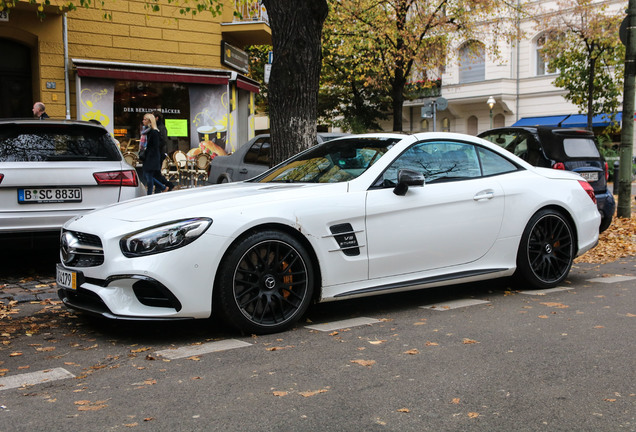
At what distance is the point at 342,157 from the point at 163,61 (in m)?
13.1

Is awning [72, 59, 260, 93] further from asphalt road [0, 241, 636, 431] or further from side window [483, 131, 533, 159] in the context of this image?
asphalt road [0, 241, 636, 431]

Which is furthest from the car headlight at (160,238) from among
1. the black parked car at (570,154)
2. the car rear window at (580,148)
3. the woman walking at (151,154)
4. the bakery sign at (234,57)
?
the bakery sign at (234,57)

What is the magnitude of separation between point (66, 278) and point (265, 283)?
1449 mm

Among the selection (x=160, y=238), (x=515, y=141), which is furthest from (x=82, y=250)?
(x=515, y=141)

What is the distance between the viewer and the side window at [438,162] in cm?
589

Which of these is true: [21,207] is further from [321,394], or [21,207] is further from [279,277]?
[321,394]

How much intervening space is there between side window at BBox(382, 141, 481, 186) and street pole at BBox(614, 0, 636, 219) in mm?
7313

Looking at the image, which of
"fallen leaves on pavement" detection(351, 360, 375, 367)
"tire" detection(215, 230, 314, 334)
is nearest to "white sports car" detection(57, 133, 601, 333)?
"tire" detection(215, 230, 314, 334)

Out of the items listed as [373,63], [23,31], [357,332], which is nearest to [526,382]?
[357,332]

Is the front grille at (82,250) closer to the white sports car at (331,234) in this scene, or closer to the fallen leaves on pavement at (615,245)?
the white sports car at (331,234)

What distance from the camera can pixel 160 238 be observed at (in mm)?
4758

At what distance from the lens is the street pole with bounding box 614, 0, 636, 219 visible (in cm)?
1243

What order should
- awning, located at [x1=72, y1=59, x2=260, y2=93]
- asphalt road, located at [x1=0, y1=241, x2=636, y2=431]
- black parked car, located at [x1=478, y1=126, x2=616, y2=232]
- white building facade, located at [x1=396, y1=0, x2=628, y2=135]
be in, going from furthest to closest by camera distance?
1. white building facade, located at [x1=396, y1=0, x2=628, y2=135]
2. awning, located at [x1=72, y1=59, x2=260, y2=93]
3. black parked car, located at [x1=478, y1=126, x2=616, y2=232]
4. asphalt road, located at [x1=0, y1=241, x2=636, y2=431]

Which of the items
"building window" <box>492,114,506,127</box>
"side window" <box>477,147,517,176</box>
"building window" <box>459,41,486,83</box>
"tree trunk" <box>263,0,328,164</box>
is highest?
"building window" <box>459,41,486,83</box>
